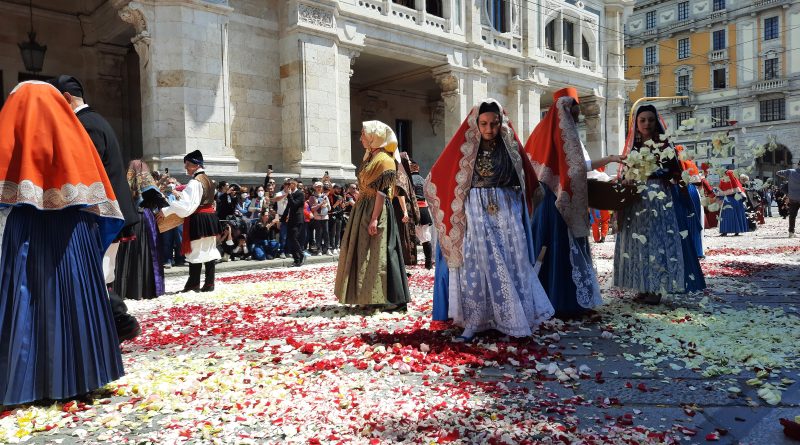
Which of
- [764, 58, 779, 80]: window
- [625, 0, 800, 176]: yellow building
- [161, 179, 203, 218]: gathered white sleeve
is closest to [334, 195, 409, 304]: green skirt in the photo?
[161, 179, 203, 218]: gathered white sleeve

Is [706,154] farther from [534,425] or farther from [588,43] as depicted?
[588,43]

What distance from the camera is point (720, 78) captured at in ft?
160

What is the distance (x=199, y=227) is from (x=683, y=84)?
2116 inches

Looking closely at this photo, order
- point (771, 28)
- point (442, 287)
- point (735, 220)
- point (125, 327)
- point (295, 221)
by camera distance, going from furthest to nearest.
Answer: point (771, 28)
point (735, 220)
point (295, 221)
point (442, 287)
point (125, 327)

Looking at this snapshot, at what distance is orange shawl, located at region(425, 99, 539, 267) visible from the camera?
4.59 metres

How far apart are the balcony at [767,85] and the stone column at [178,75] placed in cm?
4669

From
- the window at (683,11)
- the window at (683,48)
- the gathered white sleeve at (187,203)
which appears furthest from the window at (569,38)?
the window at (683,11)

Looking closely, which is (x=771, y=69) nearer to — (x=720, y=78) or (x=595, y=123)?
(x=720, y=78)

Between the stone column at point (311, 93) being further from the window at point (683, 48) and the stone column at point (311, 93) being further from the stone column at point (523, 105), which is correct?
the window at point (683, 48)

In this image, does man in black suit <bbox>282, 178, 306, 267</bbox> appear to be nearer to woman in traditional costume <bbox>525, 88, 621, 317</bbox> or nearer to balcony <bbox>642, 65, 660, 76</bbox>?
woman in traditional costume <bbox>525, 88, 621, 317</bbox>

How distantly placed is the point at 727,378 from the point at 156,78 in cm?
1341

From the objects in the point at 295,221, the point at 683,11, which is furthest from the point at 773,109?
the point at 295,221

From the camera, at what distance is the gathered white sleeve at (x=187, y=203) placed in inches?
276

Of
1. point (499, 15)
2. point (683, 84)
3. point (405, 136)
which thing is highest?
point (683, 84)
